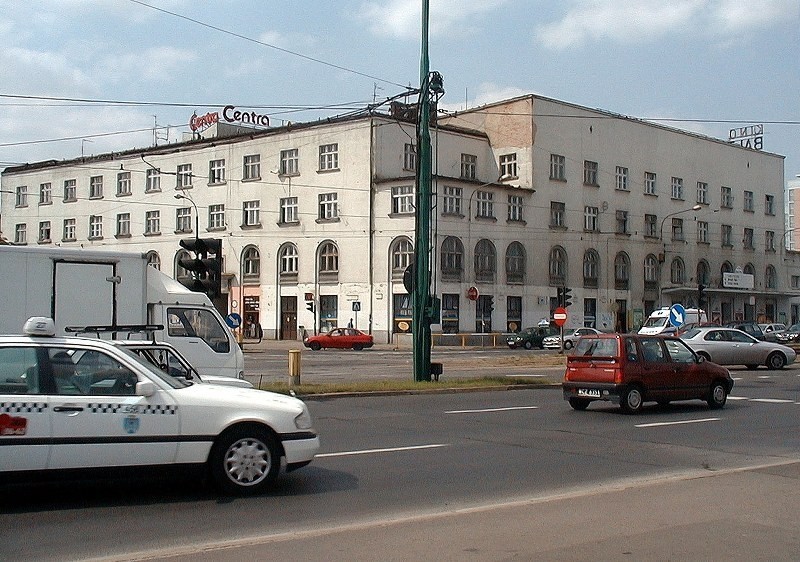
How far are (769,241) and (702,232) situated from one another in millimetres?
11177

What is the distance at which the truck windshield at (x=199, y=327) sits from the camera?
Answer: 17469 mm

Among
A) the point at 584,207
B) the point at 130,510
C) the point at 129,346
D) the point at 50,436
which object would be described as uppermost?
the point at 584,207

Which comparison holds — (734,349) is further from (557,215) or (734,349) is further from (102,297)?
(557,215)

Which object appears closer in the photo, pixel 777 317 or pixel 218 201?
pixel 218 201

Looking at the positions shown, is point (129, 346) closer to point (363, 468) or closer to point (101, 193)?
point (363, 468)

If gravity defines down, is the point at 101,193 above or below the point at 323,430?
above

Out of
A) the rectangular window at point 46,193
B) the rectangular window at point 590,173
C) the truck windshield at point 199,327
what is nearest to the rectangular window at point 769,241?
the rectangular window at point 590,173

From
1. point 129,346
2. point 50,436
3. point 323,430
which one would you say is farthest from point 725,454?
point 50,436

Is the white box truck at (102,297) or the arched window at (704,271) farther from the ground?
the arched window at (704,271)

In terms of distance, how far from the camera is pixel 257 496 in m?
9.06

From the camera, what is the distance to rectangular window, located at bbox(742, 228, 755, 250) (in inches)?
3255

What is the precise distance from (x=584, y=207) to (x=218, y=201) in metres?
26.5

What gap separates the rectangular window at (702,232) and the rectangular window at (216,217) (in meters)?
38.7

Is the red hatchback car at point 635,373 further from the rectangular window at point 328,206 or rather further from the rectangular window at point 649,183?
the rectangular window at point 649,183
